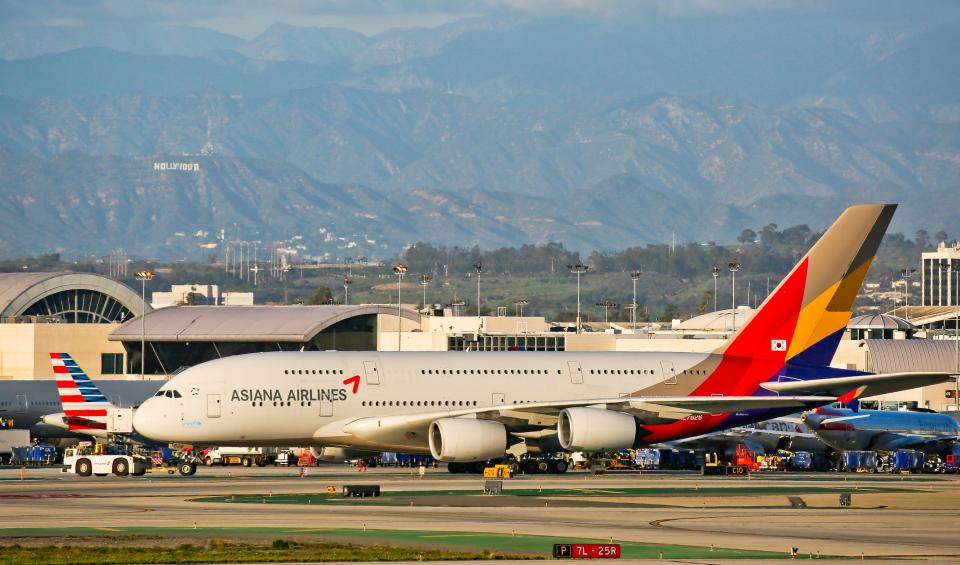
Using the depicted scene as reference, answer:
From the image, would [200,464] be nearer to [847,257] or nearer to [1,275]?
[847,257]

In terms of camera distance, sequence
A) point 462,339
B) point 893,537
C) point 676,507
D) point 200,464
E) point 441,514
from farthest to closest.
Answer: point 462,339
point 200,464
point 676,507
point 441,514
point 893,537

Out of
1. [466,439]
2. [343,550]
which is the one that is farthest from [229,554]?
[466,439]

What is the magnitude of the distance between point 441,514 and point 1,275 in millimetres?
112627

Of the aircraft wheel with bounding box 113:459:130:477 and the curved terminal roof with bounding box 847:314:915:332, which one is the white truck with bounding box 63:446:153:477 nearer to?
the aircraft wheel with bounding box 113:459:130:477

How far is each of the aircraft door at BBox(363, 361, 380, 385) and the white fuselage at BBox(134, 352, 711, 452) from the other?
5 cm

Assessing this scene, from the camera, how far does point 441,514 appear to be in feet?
143

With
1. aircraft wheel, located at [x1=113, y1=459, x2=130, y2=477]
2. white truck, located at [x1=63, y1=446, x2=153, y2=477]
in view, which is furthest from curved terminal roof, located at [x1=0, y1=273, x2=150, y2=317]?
aircraft wheel, located at [x1=113, y1=459, x2=130, y2=477]

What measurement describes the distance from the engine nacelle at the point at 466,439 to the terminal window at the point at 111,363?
78361 mm

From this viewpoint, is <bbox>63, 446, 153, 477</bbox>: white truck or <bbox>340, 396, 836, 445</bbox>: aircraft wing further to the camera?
<bbox>63, 446, 153, 477</bbox>: white truck

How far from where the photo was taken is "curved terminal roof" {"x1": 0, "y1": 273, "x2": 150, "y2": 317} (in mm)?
138125

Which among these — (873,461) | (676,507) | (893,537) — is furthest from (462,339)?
(893,537)

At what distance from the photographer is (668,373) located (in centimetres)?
6384

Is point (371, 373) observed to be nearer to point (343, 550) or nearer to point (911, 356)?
point (343, 550)

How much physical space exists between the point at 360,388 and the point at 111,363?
7731 cm
